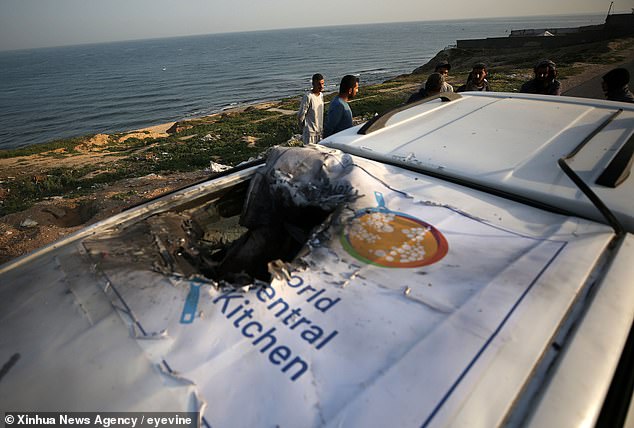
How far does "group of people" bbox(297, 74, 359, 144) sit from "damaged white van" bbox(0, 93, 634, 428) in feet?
10.5

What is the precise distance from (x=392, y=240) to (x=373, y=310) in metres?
0.39

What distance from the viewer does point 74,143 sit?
1820cm

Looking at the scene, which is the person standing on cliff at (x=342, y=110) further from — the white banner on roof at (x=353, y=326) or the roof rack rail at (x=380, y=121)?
the white banner on roof at (x=353, y=326)

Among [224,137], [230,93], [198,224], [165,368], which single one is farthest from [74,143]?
[230,93]

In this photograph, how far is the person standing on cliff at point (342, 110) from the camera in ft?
15.9

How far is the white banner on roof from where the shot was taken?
0.83 meters

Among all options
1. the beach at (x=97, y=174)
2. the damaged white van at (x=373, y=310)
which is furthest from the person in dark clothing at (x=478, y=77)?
the beach at (x=97, y=174)

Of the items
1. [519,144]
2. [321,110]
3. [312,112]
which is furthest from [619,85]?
[312,112]

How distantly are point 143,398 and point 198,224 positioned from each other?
1.28m

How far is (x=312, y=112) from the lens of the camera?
6.12 meters

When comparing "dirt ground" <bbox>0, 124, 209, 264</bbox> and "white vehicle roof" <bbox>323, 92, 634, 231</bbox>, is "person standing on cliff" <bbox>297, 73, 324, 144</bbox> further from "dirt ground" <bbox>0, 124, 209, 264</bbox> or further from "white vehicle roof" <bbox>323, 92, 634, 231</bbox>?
"white vehicle roof" <bbox>323, 92, 634, 231</bbox>

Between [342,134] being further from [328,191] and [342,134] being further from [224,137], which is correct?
[224,137]

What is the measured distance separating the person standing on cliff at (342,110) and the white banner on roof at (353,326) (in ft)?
12.3

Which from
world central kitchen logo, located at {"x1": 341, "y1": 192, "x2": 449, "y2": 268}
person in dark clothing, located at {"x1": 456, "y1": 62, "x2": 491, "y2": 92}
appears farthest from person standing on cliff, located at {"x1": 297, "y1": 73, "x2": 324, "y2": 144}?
world central kitchen logo, located at {"x1": 341, "y1": 192, "x2": 449, "y2": 268}
